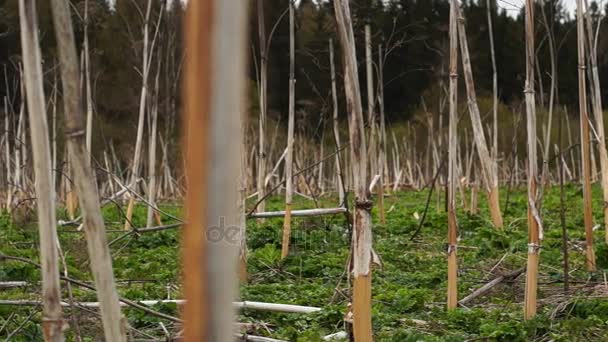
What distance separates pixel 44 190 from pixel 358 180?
1.11m

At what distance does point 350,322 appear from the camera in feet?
8.97

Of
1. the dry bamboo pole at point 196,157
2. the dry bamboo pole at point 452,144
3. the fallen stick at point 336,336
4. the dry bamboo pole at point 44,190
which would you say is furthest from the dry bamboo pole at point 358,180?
the dry bamboo pole at point 196,157

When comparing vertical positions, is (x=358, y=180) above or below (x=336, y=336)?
above

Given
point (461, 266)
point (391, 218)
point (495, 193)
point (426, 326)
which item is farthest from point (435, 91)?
point (426, 326)

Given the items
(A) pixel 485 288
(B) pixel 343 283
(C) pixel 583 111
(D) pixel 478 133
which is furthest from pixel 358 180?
(D) pixel 478 133

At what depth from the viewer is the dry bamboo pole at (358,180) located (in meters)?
2.16

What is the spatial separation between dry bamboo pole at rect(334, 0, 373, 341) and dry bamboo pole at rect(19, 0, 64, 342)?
0.97 m

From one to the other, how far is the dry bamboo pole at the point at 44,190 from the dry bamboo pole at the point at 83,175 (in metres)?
0.16

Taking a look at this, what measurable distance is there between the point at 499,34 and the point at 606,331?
69.9 ft

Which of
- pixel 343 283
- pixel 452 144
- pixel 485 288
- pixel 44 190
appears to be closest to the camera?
pixel 44 190

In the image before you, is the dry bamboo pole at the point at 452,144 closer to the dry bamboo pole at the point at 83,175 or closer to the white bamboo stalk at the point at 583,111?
the white bamboo stalk at the point at 583,111

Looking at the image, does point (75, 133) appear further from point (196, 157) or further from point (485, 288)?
point (485, 288)

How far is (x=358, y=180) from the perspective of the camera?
2258 millimetres

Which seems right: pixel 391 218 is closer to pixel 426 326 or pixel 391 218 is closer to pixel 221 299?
pixel 426 326
